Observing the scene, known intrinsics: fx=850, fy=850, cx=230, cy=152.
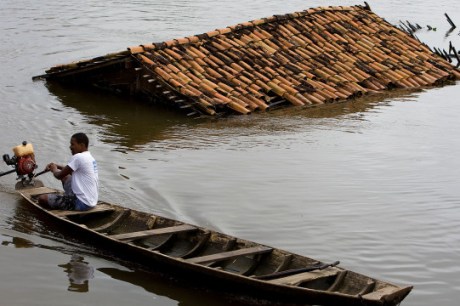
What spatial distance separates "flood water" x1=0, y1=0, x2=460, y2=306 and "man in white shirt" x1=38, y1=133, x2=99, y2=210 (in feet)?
1.20

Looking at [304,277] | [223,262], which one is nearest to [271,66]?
[223,262]

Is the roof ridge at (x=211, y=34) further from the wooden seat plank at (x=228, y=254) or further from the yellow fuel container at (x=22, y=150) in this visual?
the wooden seat plank at (x=228, y=254)

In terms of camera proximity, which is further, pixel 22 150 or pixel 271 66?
pixel 271 66

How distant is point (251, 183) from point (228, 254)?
4.24m

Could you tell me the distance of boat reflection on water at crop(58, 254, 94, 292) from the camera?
32.5ft

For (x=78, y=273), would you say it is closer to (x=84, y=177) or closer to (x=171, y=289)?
(x=171, y=289)

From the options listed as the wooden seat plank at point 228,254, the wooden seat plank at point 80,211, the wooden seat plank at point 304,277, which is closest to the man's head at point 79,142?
the wooden seat plank at point 80,211

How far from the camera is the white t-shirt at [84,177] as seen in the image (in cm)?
1138

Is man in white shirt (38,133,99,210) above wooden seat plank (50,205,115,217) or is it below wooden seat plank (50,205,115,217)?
above

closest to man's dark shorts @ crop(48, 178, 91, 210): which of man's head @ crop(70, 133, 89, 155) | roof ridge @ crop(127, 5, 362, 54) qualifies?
man's head @ crop(70, 133, 89, 155)

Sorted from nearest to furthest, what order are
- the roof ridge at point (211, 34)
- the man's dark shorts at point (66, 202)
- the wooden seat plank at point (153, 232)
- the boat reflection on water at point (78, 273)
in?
the boat reflection on water at point (78, 273) → the wooden seat plank at point (153, 232) → the man's dark shorts at point (66, 202) → the roof ridge at point (211, 34)

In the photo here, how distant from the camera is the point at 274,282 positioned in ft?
29.1

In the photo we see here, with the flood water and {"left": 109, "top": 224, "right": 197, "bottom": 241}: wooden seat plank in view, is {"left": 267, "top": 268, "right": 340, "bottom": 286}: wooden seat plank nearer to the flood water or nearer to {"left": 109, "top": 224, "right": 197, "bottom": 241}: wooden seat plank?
the flood water

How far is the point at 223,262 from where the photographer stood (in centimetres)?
1013
